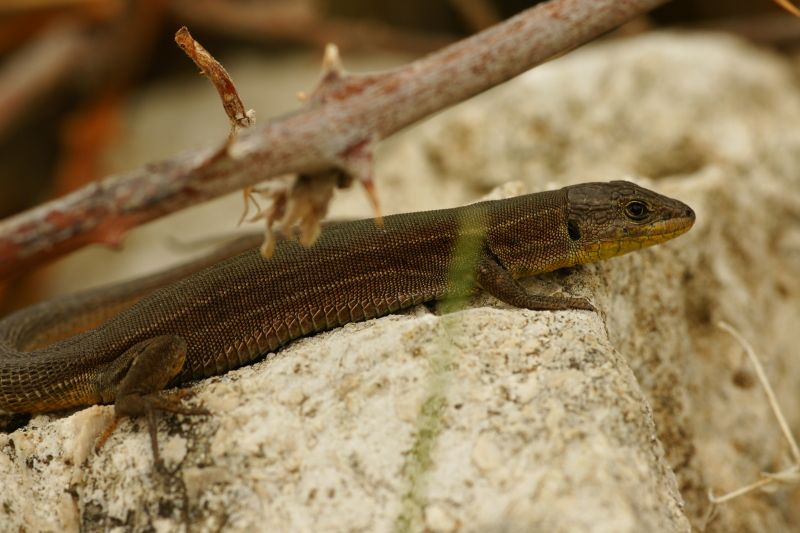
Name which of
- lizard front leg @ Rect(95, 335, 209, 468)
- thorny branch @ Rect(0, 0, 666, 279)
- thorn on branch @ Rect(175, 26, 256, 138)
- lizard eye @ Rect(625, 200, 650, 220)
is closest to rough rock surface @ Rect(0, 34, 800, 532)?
lizard front leg @ Rect(95, 335, 209, 468)

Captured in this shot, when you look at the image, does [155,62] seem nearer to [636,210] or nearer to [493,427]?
[636,210]

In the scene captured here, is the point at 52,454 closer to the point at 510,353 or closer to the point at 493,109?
the point at 510,353

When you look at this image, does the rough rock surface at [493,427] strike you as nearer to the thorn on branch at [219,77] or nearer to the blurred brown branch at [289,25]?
the thorn on branch at [219,77]

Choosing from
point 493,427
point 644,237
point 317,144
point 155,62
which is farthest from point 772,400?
point 155,62

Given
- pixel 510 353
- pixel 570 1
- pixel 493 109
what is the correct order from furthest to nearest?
pixel 493 109
pixel 510 353
pixel 570 1

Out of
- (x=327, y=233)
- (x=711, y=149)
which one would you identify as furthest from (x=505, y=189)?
(x=711, y=149)

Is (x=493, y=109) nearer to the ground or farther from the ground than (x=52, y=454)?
nearer to the ground

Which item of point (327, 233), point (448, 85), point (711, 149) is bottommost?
point (711, 149)

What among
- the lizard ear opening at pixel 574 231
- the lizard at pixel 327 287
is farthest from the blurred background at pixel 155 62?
the lizard ear opening at pixel 574 231
